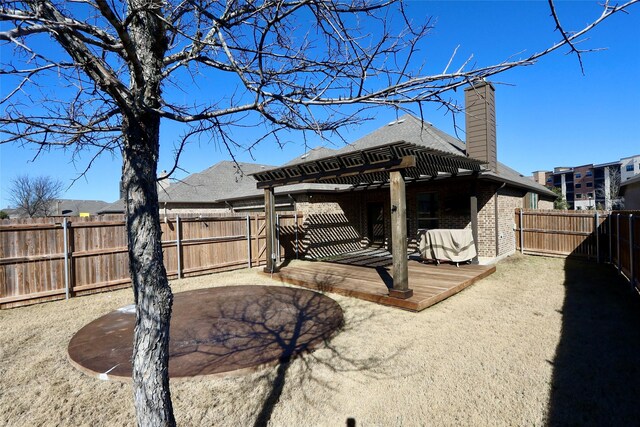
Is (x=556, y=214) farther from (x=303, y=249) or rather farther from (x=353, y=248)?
(x=303, y=249)

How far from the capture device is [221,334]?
456 centimetres

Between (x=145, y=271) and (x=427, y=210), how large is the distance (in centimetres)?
1082

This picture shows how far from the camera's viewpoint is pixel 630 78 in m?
2.97

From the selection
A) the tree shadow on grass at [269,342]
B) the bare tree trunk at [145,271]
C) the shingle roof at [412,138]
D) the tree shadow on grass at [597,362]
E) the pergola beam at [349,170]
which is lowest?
the tree shadow on grass at [597,362]

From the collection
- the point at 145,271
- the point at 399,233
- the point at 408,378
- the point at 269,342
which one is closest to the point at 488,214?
the point at 399,233

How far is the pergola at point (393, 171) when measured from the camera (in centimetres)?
589

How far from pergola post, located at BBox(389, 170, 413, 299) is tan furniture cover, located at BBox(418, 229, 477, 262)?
3630 millimetres

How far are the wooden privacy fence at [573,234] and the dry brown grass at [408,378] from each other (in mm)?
4851

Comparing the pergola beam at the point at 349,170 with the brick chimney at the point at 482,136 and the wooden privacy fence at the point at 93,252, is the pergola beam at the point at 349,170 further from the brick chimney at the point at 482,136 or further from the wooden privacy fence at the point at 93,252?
A: the brick chimney at the point at 482,136

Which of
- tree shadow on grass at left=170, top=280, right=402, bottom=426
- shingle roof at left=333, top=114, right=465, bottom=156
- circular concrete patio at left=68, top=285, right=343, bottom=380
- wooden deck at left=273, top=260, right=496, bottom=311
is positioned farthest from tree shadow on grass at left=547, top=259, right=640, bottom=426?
shingle roof at left=333, top=114, right=465, bottom=156

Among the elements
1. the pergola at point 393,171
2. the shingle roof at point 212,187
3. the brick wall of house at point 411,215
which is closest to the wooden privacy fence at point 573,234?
the brick wall of house at point 411,215

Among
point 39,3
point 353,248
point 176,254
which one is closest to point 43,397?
point 39,3

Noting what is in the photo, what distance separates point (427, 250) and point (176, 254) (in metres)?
7.67

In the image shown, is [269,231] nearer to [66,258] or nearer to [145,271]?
[66,258]
